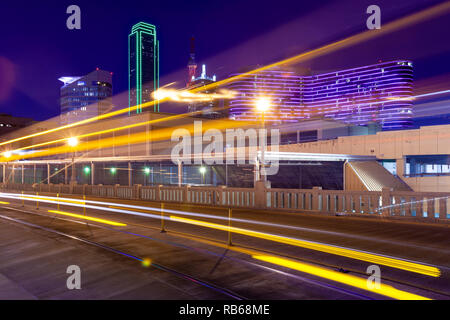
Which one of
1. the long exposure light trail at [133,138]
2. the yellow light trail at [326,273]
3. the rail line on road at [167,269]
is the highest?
the long exposure light trail at [133,138]

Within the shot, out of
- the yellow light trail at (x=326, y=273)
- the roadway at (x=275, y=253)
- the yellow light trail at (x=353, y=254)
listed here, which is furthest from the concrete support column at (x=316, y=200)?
the yellow light trail at (x=326, y=273)

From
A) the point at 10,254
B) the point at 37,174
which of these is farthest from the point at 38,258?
the point at 37,174

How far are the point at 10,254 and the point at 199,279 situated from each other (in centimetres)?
594

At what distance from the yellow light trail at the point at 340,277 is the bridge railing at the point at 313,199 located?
22.5 ft

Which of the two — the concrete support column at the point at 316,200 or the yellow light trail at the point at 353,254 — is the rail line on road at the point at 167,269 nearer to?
the yellow light trail at the point at 353,254

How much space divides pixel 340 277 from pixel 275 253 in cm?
208

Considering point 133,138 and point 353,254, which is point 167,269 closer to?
point 353,254

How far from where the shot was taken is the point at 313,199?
14.6 metres

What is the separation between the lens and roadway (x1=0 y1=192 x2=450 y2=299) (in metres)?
5.76

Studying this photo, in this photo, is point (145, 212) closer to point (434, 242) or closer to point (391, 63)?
point (434, 242)

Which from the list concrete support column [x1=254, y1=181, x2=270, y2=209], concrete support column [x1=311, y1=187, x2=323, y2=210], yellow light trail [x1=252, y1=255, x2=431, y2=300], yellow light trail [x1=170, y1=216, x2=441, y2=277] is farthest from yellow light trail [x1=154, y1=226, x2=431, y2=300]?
concrete support column [x1=254, y1=181, x2=270, y2=209]

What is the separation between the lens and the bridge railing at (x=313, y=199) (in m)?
11.9

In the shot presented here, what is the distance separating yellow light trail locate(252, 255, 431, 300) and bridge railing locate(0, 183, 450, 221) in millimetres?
6866
